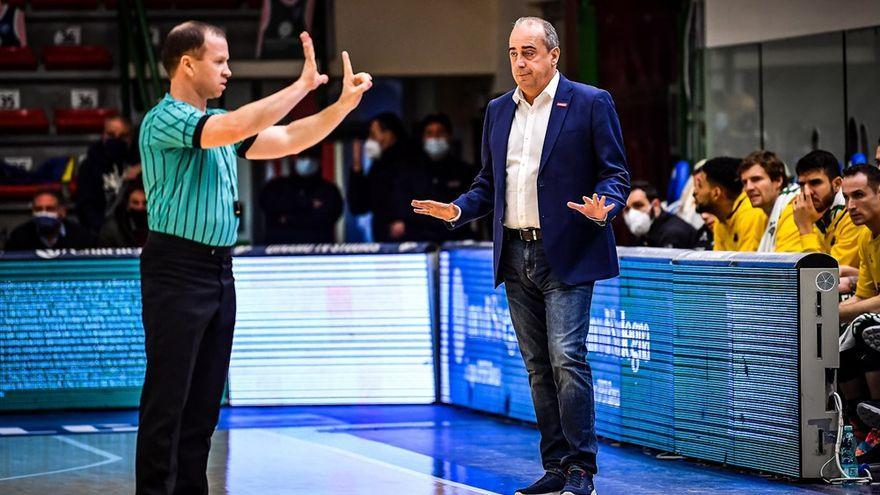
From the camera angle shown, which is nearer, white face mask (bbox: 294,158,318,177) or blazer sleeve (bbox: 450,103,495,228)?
blazer sleeve (bbox: 450,103,495,228)

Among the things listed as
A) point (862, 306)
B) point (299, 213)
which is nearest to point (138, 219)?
point (299, 213)

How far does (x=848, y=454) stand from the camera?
7.57m

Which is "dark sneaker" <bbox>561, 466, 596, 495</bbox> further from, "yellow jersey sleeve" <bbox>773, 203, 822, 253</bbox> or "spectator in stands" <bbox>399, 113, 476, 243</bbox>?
"spectator in stands" <bbox>399, 113, 476, 243</bbox>

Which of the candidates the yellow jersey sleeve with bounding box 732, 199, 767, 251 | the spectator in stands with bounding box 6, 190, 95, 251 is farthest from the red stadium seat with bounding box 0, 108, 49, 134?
the yellow jersey sleeve with bounding box 732, 199, 767, 251

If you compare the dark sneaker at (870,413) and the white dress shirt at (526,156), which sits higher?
the white dress shirt at (526,156)

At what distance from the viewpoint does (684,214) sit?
12195mm

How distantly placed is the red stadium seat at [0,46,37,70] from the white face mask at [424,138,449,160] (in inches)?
228

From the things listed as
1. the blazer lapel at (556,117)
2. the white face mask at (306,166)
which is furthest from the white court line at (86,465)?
the white face mask at (306,166)

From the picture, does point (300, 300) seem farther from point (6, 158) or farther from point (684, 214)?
point (6, 158)

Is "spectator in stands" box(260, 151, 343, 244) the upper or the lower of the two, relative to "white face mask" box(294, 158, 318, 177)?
lower

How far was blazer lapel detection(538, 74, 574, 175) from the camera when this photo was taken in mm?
Answer: 6977

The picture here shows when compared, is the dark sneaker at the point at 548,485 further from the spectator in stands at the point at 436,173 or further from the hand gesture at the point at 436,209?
the spectator in stands at the point at 436,173

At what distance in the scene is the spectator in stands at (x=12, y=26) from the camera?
1767 centimetres

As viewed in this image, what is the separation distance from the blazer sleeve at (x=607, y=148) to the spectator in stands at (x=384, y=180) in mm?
6894
